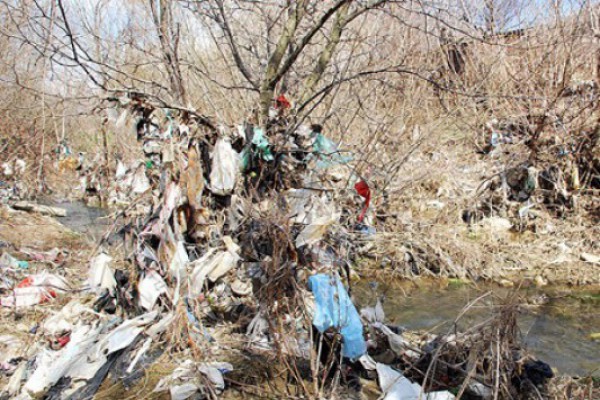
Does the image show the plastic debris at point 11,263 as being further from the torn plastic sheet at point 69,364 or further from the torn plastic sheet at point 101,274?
the torn plastic sheet at point 69,364

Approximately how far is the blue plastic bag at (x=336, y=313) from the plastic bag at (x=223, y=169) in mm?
967

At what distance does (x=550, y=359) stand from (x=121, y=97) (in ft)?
12.7

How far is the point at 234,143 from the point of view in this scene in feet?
10.8

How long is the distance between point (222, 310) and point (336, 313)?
4.71 ft

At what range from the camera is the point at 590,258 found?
6035 millimetres

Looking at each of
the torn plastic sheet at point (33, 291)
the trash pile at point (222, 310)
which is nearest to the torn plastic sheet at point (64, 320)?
the trash pile at point (222, 310)

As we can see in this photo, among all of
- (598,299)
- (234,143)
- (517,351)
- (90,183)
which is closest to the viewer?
(517,351)

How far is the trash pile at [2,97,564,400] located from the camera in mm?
2340

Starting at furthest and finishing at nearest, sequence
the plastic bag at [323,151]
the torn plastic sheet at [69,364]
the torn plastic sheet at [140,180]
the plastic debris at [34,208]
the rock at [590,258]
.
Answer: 1. the plastic debris at [34,208]
2. the rock at [590,258]
3. the torn plastic sheet at [140,180]
4. the plastic bag at [323,151]
5. the torn plastic sheet at [69,364]

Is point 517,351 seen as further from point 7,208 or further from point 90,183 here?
point 90,183

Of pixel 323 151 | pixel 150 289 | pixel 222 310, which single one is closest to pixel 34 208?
pixel 222 310

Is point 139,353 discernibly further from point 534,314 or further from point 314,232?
point 534,314

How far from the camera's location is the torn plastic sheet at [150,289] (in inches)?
102

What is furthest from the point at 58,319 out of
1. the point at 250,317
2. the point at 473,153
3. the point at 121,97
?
the point at 473,153
